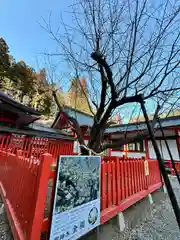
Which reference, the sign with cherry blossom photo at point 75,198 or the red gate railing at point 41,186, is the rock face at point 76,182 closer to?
the sign with cherry blossom photo at point 75,198

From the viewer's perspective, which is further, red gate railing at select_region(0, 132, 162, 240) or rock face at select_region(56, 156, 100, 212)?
rock face at select_region(56, 156, 100, 212)

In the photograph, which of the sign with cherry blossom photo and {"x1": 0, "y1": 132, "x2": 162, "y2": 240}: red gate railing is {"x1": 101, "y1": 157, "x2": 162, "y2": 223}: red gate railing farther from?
the sign with cherry blossom photo

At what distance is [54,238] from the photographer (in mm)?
1374

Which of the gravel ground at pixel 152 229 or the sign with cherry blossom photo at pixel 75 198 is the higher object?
the sign with cherry blossom photo at pixel 75 198

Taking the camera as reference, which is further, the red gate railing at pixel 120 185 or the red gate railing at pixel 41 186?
the red gate railing at pixel 120 185

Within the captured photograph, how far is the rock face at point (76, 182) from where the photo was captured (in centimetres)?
151

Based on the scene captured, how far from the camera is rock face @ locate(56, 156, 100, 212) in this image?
59.5 inches

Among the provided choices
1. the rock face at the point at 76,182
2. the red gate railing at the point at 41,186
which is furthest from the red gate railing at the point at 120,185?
the rock face at the point at 76,182

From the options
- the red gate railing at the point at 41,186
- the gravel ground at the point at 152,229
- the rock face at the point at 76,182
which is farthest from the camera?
the gravel ground at the point at 152,229

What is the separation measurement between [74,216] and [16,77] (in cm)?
1934

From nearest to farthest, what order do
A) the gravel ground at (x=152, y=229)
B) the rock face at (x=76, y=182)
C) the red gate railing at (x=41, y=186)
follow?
1. the red gate railing at (x=41, y=186)
2. the rock face at (x=76, y=182)
3. the gravel ground at (x=152, y=229)

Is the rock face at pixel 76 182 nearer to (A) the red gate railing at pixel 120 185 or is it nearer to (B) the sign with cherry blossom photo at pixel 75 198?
(B) the sign with cherry blossom photo at pixel 75 198

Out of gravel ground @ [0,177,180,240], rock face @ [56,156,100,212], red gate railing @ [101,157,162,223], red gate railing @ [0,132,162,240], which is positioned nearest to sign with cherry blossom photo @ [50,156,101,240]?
rock face @ [56,156,100,212]

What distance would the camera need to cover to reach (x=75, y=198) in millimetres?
1624
